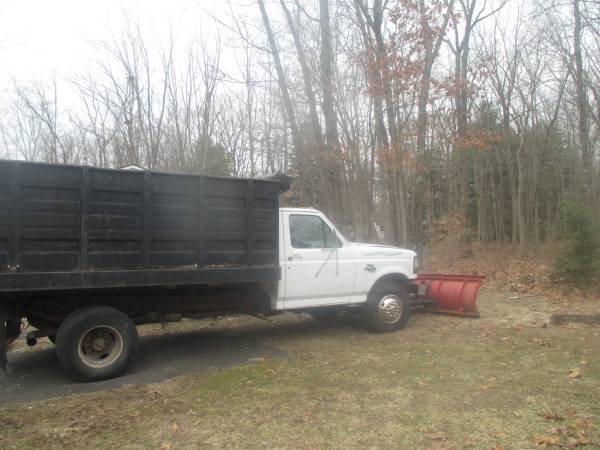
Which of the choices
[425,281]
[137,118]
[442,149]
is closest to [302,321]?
[425,281]

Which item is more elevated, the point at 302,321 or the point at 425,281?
the point at 425,281

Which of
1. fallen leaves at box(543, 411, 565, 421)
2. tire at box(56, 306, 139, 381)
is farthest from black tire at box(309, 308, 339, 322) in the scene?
fallen leaves at box(543, 411, 565, 421)

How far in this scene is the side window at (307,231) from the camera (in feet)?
25.2

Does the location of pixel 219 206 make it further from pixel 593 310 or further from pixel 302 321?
pixel 593 310

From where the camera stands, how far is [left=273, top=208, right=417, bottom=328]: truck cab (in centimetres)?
752

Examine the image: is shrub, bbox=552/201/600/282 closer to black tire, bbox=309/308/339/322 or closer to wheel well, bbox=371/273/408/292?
wheel well, bbox=371/273/408/292

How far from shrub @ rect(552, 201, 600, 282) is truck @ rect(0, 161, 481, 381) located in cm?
649

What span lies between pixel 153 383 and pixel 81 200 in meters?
2.29

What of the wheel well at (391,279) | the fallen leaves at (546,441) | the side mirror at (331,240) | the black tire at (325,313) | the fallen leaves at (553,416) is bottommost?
the fallen leaves at (546,441)

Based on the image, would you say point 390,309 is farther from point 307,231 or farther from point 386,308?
point 307,231

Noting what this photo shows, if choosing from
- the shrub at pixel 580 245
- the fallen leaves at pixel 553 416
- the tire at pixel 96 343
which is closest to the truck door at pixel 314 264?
the tire at pixel 96 343

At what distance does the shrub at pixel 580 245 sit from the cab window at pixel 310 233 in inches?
264

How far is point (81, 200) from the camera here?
5699 millimetres

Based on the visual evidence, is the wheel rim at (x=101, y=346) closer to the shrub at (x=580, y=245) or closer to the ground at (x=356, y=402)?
the ground at (x=356, y=402)
